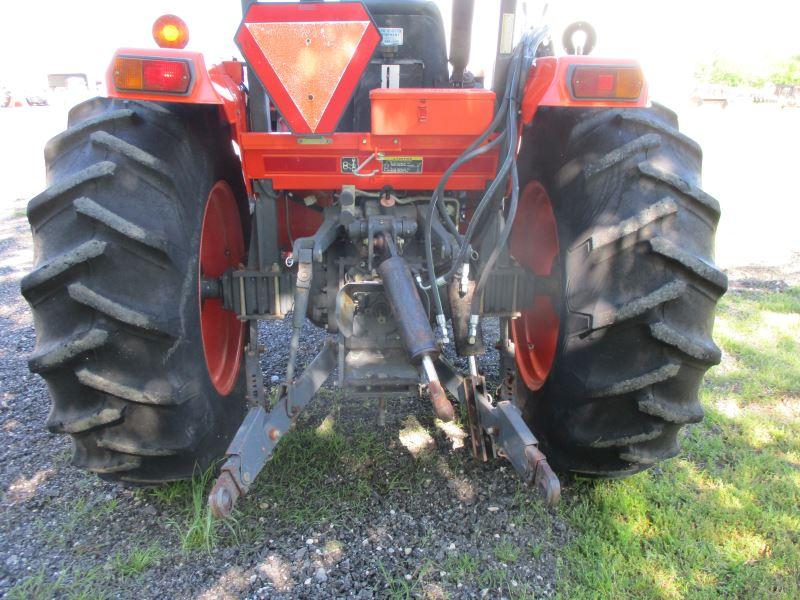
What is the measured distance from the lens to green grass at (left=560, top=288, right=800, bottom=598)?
206 cm

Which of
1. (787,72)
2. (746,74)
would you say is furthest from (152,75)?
(746,74)

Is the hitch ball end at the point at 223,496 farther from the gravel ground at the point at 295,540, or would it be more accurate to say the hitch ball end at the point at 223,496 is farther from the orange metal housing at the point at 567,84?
the orange metal housing at the point at 567,84

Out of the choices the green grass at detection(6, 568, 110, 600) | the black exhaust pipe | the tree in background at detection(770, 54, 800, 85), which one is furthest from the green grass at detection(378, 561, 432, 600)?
the tree in background at detection(770, 54, 800, 85)

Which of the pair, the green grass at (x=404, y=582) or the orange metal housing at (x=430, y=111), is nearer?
the green grass at (x=404, y=582)

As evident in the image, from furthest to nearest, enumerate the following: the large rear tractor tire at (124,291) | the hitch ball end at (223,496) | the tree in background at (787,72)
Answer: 1. the tree in background at (787,72)
2. the large rear tractor tire at (124,291)
3. the hitch ball end at (223,496)

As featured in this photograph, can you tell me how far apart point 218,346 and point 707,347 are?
207 cm

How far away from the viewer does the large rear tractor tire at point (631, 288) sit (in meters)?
1.83

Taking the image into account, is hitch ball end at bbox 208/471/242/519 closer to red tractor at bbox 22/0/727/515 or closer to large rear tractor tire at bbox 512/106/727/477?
red tractor at bbox 22/0/727/515

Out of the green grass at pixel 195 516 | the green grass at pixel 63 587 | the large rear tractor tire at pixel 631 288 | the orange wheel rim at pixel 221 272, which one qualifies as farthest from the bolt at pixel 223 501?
the large rear tractor tire at pixel 631 288

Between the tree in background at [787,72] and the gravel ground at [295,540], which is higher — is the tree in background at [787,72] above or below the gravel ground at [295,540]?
above

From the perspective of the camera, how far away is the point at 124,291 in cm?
182

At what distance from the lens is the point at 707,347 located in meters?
1.86

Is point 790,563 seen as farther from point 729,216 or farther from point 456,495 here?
point 729,216

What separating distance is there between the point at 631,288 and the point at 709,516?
1.16 m
